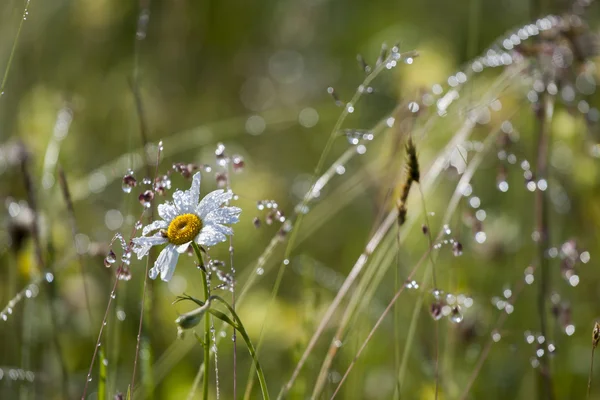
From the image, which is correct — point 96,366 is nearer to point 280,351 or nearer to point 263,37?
point 280,351

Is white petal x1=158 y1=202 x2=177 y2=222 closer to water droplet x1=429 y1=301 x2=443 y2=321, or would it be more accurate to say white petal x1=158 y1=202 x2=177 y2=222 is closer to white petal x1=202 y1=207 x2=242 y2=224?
white petal x1=202 y1=207 x2=242 y2=224

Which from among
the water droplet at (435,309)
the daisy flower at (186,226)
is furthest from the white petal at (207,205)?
the water droplet at (435,309)

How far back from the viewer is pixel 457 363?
4.53 ft

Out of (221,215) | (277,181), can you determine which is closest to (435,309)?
(221,215)

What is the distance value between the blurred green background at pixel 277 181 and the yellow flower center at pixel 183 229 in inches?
11.4

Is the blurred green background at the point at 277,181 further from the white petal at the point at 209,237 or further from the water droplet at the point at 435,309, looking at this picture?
the white petal at the point at 209,237

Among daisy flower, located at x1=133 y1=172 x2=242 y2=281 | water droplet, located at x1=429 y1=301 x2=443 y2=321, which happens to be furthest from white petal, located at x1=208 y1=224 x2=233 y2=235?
water droplet, located at x1=429 y1=301 x2=443 y2=321

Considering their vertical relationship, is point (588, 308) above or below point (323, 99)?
below

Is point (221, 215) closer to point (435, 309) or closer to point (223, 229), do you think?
point (223, 229)

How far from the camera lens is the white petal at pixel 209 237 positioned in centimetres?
57

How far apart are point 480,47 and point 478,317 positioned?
1452 mm

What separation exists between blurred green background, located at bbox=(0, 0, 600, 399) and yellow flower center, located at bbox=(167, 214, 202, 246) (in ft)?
0.95

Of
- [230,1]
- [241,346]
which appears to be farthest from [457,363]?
[230,1]

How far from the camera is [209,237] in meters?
0.58
